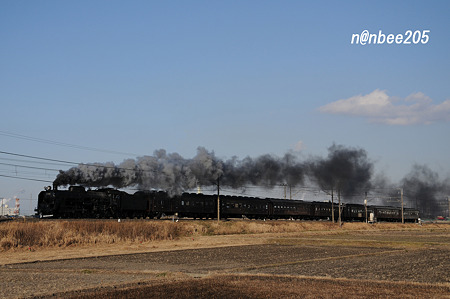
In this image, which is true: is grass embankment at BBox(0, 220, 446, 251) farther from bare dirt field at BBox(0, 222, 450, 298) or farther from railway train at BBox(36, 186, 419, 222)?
railway train at BBox(36, 186, 419, 222)

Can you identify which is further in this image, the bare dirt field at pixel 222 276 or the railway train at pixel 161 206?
the railway train at pixel 161 206

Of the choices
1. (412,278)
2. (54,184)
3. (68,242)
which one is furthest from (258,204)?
(412,278)

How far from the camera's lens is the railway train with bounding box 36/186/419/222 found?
54812mm

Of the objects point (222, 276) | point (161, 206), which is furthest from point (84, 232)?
point (161, 206)

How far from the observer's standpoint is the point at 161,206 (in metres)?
65.2

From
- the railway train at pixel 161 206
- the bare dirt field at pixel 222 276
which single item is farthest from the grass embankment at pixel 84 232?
the railway train at pixel 161 206

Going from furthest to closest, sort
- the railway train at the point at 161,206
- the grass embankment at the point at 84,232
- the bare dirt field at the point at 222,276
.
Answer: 1. the railway train at the point at 161,206
2. the grass embankment at the point at 84,232
3. the bare dirt field at the point at 222,276

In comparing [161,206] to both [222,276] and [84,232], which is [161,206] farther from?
[222,276]

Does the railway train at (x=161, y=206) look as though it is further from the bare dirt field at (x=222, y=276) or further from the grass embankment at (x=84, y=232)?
the bare dirt field at (x=222, y=276)

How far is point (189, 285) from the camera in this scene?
15734 mm

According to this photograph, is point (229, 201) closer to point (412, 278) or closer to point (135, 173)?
point (135, 173)

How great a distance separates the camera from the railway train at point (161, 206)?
5481cm

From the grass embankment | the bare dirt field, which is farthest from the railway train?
the bare dirt field

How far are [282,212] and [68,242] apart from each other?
55528 mm
